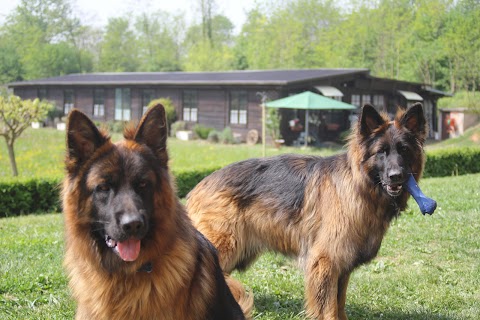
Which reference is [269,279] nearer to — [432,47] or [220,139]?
[220,139]

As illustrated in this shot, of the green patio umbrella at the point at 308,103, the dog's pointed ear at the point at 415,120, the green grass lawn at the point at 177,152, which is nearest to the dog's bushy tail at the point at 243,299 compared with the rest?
the dog's pointed ear at the point at 415,120

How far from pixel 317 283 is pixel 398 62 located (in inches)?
1820

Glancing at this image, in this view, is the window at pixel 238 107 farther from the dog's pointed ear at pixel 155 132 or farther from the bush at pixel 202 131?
the dog's pointed ear at pixel 155 132

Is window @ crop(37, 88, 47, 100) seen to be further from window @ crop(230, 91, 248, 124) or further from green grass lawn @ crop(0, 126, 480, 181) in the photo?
window @ crop(230, 91, 248, 124)

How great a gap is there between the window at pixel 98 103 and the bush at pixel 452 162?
29039 mm

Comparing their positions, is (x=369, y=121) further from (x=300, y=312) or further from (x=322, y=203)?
(x=300, y=312)

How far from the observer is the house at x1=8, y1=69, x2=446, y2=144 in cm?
3108

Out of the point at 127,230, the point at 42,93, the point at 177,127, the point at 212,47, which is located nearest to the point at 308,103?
the point at 177,127

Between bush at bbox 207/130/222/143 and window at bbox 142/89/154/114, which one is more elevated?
window at bbox 142/89/154/114

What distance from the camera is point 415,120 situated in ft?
16.6

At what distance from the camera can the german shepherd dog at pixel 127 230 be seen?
10.9 feet

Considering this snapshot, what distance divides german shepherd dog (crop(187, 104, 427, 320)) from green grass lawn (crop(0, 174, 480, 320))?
2.24 ft

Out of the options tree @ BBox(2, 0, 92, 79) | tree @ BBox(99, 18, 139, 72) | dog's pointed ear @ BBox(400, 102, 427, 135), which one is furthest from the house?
tree @ BBox(99, 18, 139, 72)

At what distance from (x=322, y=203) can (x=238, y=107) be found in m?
27.8
